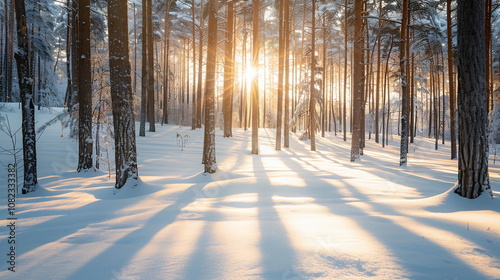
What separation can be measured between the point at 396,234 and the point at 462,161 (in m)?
2.65

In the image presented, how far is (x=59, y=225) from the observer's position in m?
3.74

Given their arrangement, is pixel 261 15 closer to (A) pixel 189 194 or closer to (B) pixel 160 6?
(B) pixel 160 6

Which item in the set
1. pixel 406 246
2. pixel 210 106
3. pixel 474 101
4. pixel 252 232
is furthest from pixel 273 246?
pixel 210 106

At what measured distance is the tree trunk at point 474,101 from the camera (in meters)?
4.37

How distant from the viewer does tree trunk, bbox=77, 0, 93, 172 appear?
7785 mm

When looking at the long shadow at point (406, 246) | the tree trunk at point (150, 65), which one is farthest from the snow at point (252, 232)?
the tree trunk at point (150, 65)

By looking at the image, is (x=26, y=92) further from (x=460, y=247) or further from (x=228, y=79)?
(x=228, y=79)

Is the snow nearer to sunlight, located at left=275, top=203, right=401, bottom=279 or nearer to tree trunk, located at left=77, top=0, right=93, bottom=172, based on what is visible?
sunlight, located at left=275, top=203, right=401, bottom=279

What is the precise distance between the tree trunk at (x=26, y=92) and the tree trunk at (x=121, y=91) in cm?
210

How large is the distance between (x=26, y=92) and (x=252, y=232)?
6.22 meters

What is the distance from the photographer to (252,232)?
127 inches

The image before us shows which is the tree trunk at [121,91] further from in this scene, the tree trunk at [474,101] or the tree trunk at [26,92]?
the tree trunk at [474,101]

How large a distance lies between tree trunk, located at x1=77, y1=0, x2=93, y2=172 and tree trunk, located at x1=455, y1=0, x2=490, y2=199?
950cm

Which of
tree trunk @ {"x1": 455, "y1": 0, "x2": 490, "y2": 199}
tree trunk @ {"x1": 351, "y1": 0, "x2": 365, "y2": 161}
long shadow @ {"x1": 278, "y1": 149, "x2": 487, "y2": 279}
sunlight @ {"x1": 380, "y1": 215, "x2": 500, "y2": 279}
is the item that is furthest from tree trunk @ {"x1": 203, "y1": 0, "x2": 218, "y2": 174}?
tree trunk @ {"x1": 351, "y1": 0, "x2": 365, "y2": 161}
